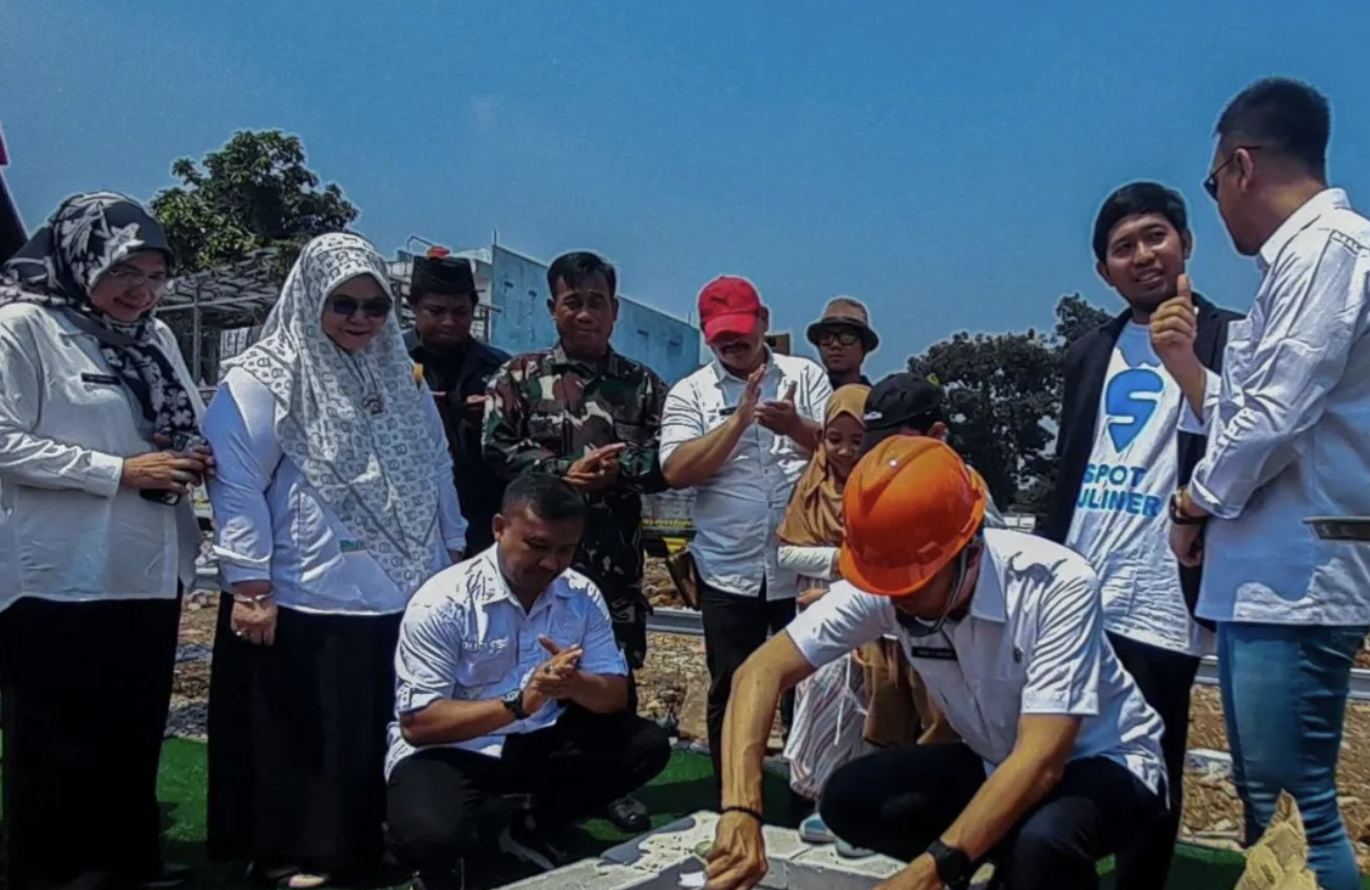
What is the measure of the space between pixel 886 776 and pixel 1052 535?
89 cm

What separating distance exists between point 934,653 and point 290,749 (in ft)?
6.94

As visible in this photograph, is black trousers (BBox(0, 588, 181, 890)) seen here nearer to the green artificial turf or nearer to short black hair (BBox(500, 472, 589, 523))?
the green artificial turf

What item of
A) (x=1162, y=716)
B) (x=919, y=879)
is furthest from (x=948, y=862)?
(x=1162, y=716)

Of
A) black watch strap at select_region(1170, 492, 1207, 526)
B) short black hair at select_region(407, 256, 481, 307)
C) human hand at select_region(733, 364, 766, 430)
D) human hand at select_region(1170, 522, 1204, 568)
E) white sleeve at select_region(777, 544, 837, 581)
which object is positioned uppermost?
short black hair at select_region(407, 256, 481, 307)

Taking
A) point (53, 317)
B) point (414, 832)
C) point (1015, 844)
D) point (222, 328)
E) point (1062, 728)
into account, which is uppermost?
point (222, 328)

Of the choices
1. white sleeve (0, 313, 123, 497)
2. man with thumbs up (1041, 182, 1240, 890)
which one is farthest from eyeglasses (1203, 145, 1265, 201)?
white sleeve (0, 313, 123, 497)

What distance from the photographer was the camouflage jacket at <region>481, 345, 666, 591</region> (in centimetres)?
431

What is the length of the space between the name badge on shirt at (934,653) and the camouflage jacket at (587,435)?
1.56 meters

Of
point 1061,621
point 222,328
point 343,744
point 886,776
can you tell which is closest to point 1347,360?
point 1061,621

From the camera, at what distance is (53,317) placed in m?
3.60

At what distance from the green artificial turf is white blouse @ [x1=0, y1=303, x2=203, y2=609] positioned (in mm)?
1056

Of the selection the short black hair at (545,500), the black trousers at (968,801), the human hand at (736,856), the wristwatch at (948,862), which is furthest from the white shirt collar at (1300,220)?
the short black hair at (545,500)

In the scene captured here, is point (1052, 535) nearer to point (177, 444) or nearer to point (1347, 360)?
point (1347, 360)

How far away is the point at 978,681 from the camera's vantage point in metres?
2.78
